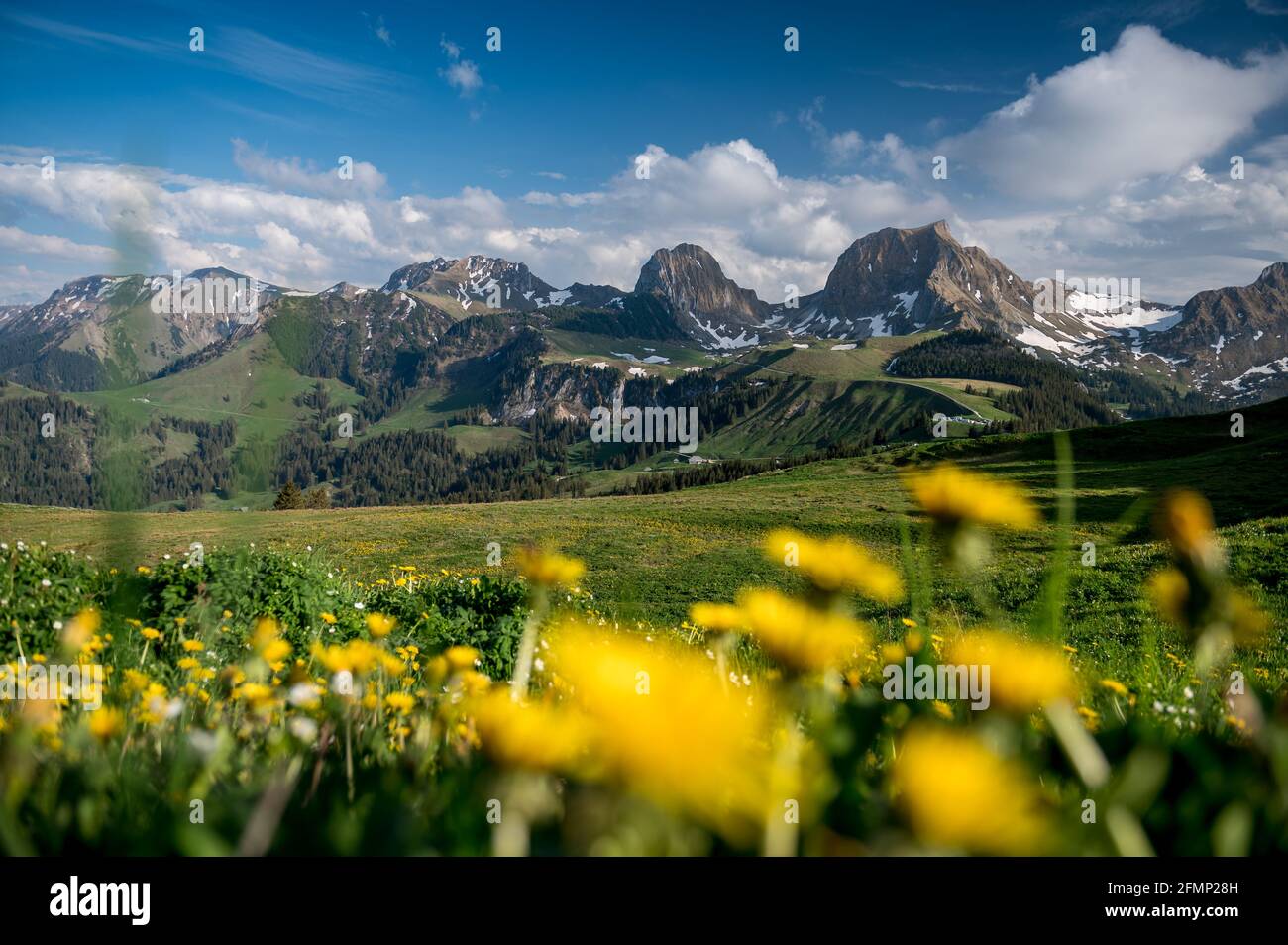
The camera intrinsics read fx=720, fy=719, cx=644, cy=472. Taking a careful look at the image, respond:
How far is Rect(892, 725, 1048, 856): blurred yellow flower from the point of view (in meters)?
0.85

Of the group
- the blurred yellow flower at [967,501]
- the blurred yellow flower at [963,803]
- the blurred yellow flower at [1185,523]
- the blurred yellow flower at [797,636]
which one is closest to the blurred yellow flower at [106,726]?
the blurred yellow flower at [797,636]

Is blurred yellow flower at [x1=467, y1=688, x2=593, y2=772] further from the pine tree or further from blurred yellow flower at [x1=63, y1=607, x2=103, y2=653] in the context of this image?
the pine tree

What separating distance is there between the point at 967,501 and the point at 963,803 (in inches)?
38.3

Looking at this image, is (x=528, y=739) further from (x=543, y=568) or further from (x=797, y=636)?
(x=543, y=568)

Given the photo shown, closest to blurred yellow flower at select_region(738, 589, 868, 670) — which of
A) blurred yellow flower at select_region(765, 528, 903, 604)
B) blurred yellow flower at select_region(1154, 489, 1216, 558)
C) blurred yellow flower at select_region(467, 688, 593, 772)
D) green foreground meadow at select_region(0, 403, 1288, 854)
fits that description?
green foreground meadow at select_region(0, 403, 1288, 854)

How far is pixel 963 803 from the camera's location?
2.81 ft

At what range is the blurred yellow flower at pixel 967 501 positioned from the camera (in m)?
1.68

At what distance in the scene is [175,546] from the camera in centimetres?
2814

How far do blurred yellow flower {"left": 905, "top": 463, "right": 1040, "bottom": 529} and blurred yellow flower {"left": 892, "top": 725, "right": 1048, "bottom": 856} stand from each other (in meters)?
0.76

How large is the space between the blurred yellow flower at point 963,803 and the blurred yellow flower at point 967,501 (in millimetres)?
761

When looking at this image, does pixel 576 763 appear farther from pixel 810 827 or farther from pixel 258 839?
pixel 258 839

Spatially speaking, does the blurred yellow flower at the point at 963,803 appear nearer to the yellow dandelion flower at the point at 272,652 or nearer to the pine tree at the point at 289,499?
the yellow dandelion flower at the point at 272,652
